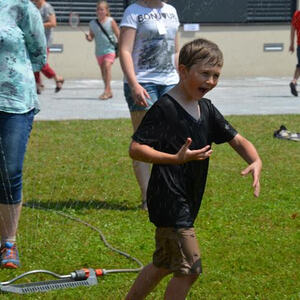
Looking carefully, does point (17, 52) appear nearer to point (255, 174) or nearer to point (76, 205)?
point (255, 174)

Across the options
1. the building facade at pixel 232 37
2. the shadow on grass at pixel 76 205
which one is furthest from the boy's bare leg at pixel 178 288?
Answer: the building facade at pixel 232 37

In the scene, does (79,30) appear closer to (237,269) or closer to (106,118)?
(106,118)

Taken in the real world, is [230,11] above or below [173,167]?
below

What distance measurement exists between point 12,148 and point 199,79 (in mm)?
1584

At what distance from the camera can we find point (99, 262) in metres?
Answer: 5.07

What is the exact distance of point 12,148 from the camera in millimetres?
4879

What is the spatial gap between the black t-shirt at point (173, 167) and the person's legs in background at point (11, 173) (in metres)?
1.32

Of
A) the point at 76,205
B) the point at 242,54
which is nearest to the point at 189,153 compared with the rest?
the point at 76,205

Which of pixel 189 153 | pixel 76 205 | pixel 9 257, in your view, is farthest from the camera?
pixel 76 205

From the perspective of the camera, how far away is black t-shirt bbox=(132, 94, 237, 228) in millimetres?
3725

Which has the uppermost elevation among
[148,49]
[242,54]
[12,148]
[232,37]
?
[148,49]

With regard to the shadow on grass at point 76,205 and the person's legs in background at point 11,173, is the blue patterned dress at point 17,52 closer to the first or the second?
the person's legs in background at point 11,173

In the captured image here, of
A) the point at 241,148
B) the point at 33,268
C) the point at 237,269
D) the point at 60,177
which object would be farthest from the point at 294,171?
the point at 241,148

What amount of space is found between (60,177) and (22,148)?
8.85 feet
